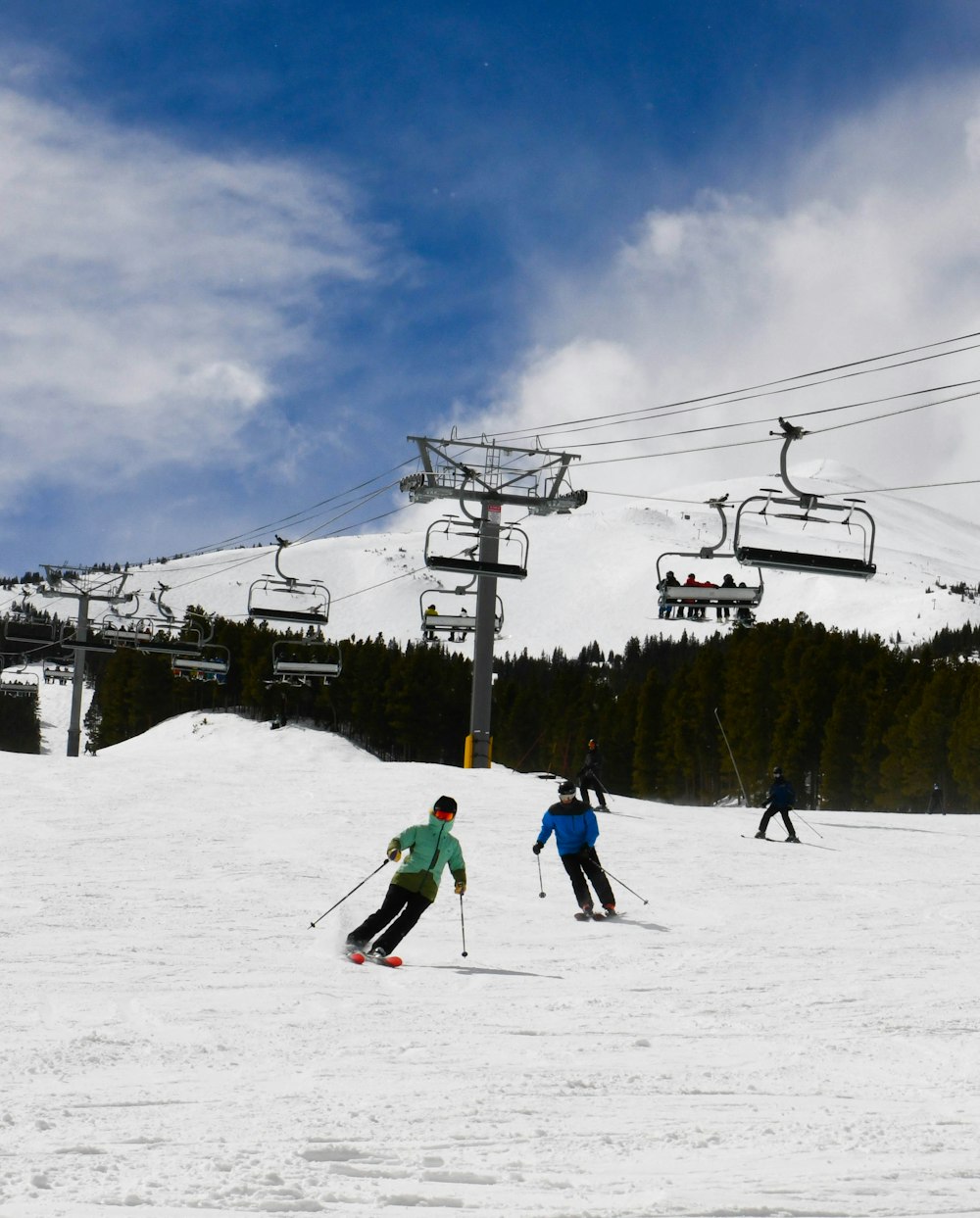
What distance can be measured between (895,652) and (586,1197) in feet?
286

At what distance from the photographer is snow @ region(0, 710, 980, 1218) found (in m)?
4.39

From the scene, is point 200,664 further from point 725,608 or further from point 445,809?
point 445,809

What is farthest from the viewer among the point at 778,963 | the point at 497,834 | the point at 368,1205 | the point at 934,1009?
the point at 497,834

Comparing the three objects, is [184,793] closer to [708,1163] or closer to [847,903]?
[847,903]

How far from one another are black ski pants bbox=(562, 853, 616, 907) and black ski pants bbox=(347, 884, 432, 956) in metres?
2.91

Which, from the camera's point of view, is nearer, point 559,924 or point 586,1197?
point 586,1197

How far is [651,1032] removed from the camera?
7414 millimetres

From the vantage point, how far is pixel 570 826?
13.0 metres

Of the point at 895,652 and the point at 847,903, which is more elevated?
the point at 895,652

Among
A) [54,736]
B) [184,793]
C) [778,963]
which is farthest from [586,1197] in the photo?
[54,736]

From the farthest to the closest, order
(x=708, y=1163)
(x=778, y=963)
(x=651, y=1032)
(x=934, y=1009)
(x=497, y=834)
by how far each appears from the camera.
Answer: (x=497, y=834) < (x=778, y=963) < (x=934, y=1009) < (x=651, y=1032) < (x=708, y=1163)

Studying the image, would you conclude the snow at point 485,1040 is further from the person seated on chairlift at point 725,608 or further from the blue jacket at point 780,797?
the person seated on chairlift at point 725,608

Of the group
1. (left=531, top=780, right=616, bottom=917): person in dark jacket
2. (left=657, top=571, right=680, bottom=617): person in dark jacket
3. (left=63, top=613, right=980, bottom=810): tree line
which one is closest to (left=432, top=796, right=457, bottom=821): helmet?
(left=531, top=780, right=616, bottom=917): person in dark jacket

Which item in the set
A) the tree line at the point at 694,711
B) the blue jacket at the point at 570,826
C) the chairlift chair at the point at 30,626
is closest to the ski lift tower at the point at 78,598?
the chairlift chair at the point at 30,626
